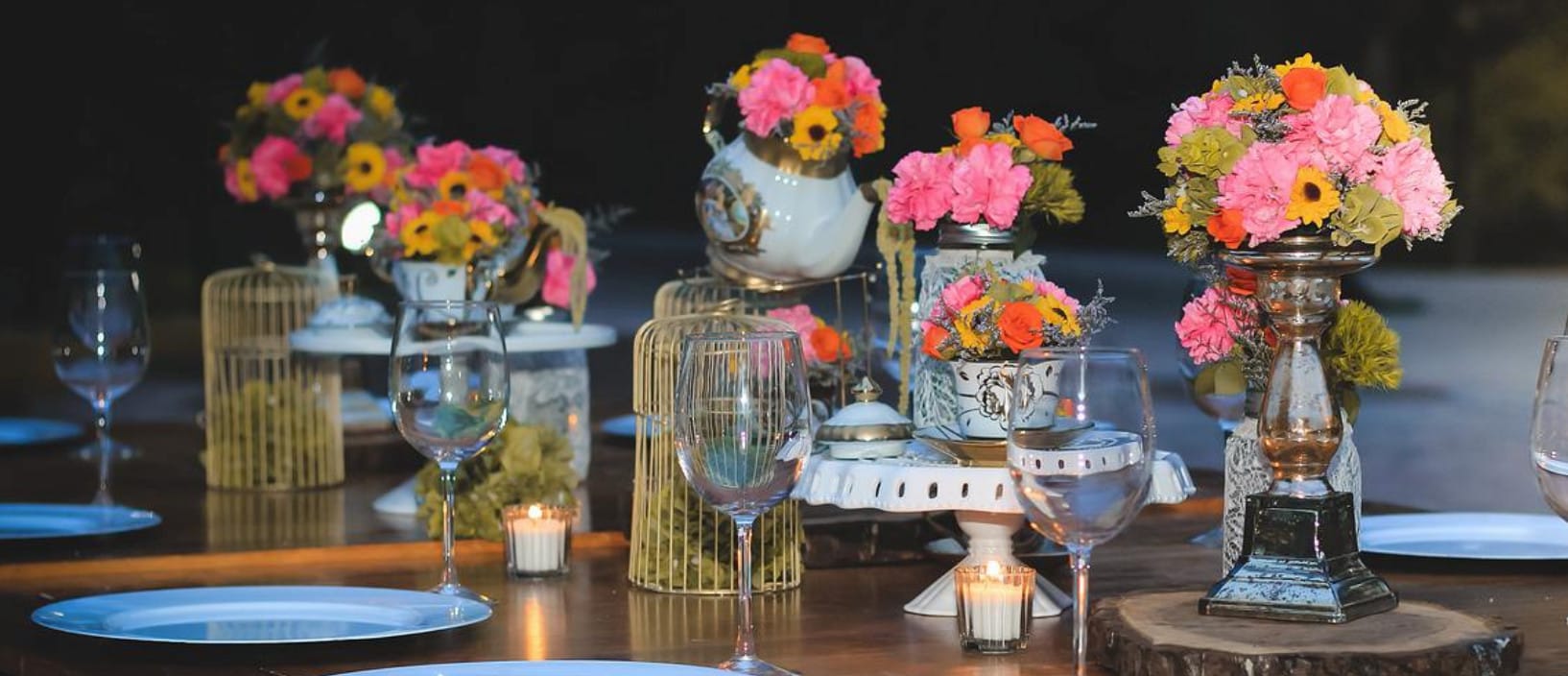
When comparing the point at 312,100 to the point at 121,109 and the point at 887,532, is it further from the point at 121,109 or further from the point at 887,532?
the point at 121,109

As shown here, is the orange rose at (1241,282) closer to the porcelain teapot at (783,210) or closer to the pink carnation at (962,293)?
the pink carnation at (962,293)

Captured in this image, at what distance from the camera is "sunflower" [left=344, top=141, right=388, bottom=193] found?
4.97m

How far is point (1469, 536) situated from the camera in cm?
315

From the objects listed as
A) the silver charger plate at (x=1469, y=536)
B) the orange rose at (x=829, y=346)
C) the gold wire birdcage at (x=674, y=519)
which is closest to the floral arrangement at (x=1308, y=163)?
the silver charger plate at (x=1469, y=536)

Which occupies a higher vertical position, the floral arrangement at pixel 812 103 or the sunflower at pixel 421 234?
the floral arrangement at pixel 812 103

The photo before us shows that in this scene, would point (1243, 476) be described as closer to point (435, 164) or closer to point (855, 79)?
point (855, 79)

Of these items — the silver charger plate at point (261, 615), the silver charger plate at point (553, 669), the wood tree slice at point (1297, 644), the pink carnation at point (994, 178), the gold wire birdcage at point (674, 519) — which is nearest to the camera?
the silver charger plate at point (553, 669)

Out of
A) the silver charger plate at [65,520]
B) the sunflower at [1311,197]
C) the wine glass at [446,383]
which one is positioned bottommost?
the silver charger plate at [65,520]

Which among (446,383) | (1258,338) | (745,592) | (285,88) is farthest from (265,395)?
(745,592)

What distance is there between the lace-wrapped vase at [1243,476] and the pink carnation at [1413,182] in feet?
1.11

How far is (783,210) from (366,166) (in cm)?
169

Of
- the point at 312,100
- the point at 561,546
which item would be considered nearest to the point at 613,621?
the point at 561,546

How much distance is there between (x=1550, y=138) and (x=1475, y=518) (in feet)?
22.4

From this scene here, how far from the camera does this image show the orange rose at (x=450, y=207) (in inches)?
169
